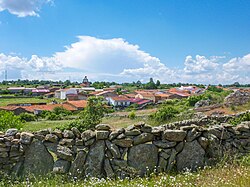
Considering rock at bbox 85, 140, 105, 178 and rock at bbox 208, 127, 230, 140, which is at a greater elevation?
rock at bbox 208, 127, 230, 140

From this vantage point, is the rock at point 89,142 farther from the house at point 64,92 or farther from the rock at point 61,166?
the house at point 64,92

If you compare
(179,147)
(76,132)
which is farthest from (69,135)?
(179,147)

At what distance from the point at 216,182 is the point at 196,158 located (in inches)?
78.9

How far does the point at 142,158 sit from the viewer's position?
7.33m

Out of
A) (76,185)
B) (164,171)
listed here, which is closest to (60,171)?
(76,185)

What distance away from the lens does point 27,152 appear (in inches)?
295

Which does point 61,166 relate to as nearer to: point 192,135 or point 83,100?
point 192,135

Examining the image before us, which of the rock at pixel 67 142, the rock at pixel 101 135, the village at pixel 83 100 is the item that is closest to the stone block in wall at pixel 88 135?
the rock at pixel 101 135

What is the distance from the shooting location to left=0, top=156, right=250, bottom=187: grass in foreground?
5.54m

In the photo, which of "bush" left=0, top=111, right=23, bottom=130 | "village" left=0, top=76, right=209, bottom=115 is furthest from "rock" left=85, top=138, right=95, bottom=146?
"village" left=0, top=76, right=209, bottom=115

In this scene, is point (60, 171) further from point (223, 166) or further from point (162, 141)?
point (223, 166)

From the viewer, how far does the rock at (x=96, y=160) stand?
287 inches

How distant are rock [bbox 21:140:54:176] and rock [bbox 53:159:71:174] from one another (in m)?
0.25

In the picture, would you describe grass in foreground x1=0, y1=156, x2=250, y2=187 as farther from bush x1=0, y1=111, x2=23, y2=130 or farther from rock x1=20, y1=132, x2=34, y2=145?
bush x1=0, y1=111, x2=23, y2=130
